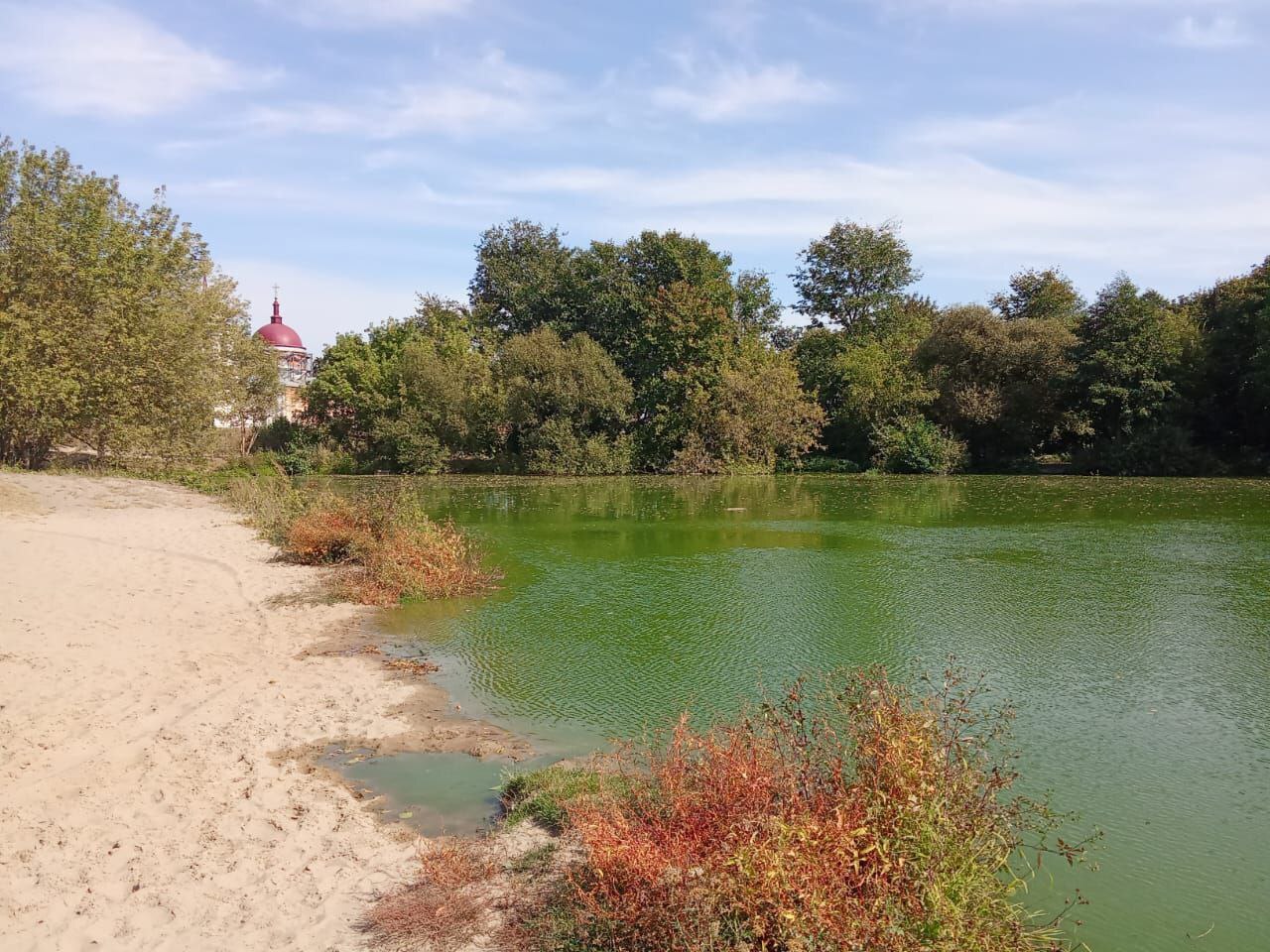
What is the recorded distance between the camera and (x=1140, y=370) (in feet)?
109

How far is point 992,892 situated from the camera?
3994 millimetres

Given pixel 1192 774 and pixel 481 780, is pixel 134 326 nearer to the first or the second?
pixel 481 780

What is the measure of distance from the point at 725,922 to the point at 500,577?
11016mm

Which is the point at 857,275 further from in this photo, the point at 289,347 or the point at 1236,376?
the point at 289,347

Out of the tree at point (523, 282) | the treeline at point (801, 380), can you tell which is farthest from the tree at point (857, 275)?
the tree at point (523, 282)

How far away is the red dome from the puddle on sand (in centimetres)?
6495

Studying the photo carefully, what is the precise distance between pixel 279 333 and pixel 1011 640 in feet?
219

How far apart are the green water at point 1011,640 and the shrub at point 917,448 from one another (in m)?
14.4

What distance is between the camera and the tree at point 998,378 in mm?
36188

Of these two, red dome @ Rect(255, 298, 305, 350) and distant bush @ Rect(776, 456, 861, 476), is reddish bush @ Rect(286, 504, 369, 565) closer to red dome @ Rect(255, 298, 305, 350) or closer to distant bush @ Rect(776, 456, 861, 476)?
distant bush @ Rect(776, 456, 861, 476)

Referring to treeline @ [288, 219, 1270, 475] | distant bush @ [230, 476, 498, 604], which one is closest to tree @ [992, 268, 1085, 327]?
treeline @ [288, 219, 1270, 475]

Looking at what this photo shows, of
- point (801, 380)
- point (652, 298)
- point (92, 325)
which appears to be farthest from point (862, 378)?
point (92, 325)

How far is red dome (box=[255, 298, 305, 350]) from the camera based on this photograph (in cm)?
6644

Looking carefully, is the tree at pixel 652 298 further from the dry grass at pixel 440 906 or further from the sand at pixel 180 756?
the dry grass at pixel 440 906
